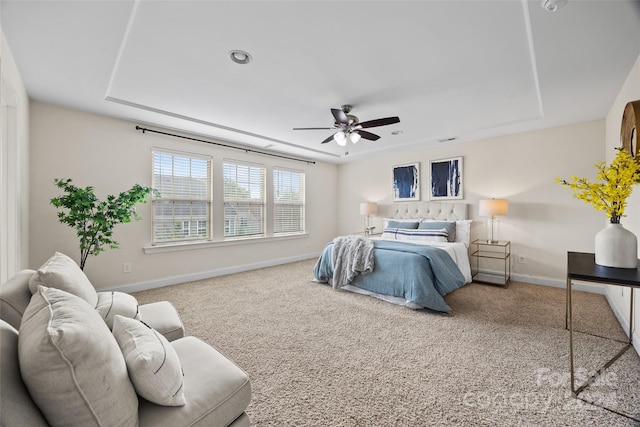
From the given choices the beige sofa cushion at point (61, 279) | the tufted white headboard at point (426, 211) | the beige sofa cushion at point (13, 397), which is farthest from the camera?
the tufted white headboard at point (426, 211)

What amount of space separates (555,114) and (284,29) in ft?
12.3

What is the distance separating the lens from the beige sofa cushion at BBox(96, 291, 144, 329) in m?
1.49

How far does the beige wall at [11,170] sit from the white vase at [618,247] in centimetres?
→ 447

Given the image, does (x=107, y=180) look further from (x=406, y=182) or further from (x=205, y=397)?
(x=406, y=182)

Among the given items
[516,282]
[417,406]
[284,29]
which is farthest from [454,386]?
[516,282]

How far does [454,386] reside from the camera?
5.92 ft

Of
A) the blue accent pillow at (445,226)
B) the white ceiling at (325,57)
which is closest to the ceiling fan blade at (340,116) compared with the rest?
the white ceiling at (325,57)

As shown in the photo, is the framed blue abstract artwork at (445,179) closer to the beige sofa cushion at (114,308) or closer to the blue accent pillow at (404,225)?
the blue accent pillow at (404,225)

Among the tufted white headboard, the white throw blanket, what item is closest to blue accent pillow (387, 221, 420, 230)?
the tufted white headboard

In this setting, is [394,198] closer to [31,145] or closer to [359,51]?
[359,51]

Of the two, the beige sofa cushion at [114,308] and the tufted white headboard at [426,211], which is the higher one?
the tufted white headboard at [426,211]

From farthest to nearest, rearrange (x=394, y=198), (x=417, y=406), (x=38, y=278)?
1. (x=394, y=198)
2. (x=417, y=406)
3. (x=38, y=278)

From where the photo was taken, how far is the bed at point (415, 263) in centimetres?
318

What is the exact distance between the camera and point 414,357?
216 cm
